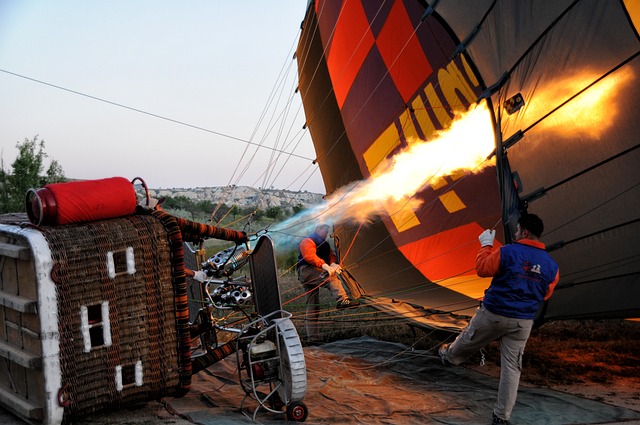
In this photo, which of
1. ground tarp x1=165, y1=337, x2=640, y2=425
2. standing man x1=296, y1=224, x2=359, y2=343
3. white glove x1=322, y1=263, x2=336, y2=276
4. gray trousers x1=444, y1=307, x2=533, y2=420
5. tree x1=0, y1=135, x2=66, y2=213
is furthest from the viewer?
tree x1=0, y1=135, x2=66, y2=213

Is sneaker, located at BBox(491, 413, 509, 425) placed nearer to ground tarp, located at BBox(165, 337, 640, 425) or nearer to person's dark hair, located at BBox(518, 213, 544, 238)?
ground tarp, located at BBox(165, 337, 640, 425)

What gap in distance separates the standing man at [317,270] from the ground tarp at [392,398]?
82cm

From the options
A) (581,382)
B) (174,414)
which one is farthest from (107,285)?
(581,382)

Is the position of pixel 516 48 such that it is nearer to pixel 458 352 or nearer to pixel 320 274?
pixel 458 352

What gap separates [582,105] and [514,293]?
4.50 feet

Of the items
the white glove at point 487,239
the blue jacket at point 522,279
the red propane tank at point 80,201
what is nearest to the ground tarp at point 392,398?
the blue jacket at point 522,279

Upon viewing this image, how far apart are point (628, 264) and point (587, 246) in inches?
10.7

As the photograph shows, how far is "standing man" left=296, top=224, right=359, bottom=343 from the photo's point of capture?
249 inches

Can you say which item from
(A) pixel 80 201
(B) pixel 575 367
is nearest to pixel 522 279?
(B) pixel 575 367

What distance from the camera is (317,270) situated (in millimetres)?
6621

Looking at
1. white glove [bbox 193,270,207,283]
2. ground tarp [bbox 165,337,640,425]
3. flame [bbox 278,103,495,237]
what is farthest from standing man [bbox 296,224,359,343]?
white glove [bbox 193,270,207,283]

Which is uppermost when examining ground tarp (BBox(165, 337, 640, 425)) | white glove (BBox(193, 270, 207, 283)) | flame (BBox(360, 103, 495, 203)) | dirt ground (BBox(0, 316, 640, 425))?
flame (BBox(360, 103, 495, 203))

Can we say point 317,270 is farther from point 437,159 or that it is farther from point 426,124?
point 426,124

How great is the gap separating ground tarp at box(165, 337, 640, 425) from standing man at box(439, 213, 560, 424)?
0.30 meters
